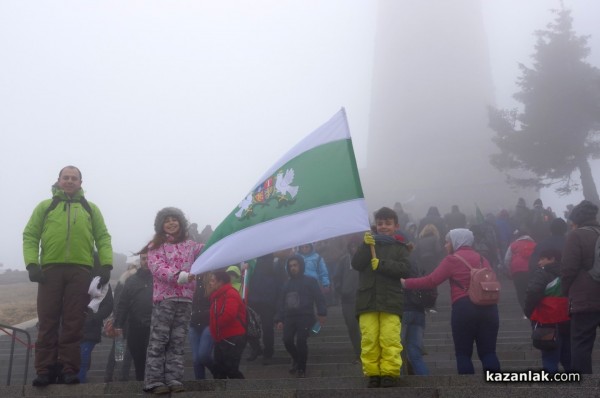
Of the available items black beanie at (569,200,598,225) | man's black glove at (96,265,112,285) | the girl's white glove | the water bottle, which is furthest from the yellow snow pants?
the water bottle

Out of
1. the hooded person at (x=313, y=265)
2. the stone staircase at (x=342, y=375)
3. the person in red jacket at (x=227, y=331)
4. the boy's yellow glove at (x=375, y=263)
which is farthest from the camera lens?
the hooded person at (x=313, y=265)

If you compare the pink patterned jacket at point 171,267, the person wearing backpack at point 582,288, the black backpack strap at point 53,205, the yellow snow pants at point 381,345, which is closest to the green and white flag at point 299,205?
the pink patterned jacket at point 171,267

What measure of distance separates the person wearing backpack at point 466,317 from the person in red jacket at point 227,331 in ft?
6.24

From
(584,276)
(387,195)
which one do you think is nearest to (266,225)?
(584,276)

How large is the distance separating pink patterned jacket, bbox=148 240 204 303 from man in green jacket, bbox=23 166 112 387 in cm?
62

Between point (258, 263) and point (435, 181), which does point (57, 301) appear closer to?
point (258, 263)

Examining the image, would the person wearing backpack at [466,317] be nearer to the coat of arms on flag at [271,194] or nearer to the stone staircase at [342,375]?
the stone staircase at [342,375]

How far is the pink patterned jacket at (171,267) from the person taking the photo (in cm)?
613

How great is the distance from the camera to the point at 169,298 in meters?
6.12

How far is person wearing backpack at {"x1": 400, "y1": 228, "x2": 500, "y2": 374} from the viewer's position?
6.19 m

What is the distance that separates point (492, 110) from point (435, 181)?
5.31 metres

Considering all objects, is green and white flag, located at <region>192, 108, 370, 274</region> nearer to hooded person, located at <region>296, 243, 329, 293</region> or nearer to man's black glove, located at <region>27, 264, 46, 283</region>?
man's black glove, located at <region>27, 264, 46, 283</region>

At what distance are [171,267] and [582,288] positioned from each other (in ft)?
11.7

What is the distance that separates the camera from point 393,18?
4450 centimetres
